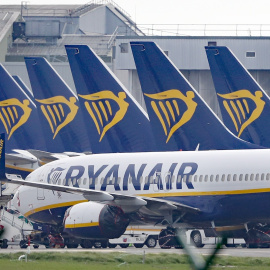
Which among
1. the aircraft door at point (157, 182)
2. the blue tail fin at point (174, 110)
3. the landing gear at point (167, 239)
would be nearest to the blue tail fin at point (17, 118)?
the blue tail fin at point (174, 110)

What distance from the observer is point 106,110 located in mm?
43750

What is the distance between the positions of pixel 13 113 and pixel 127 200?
25.7 m

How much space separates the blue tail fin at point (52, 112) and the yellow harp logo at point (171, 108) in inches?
450

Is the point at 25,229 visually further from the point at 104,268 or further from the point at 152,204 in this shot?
the point at 104,268

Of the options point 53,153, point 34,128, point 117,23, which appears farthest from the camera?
point 117,23

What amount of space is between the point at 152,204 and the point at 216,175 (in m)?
2.51

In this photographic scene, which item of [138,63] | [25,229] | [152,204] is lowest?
[25,229]

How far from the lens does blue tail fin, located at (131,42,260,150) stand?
39.1 metres

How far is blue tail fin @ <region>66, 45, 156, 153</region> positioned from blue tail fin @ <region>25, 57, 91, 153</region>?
7.91 m

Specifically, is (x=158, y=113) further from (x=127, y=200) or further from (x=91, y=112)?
(x=127, y=200)

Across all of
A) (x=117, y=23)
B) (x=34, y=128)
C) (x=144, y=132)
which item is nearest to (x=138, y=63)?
(x=144, y=132)

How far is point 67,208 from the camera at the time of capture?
124ft

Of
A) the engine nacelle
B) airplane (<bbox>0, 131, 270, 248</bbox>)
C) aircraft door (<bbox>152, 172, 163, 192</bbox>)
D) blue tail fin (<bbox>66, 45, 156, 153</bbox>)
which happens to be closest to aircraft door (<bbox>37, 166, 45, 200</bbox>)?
airplane (<bbox>0, 131, 270, 248</bbox>)

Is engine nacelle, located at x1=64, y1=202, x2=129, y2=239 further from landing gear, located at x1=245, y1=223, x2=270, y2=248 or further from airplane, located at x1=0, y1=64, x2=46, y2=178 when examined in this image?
airplane, located at x1=0, y1=64, x2=46, y2=178
